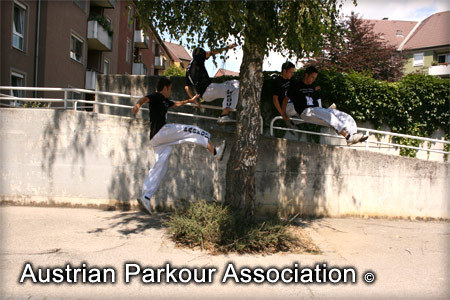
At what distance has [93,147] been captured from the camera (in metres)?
7.19

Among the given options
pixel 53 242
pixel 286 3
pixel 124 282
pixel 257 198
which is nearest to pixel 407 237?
pixel 257 198

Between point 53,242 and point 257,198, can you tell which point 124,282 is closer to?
point 53,242

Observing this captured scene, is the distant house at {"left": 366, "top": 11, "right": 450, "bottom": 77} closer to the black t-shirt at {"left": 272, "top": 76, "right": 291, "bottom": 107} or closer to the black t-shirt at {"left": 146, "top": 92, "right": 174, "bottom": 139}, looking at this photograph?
the black t-shirt at {"left": 272, "top": 76, "right": 291, "bottom": 107}

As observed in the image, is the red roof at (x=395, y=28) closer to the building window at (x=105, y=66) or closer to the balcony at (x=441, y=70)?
the balcony at (x=441, y=70)

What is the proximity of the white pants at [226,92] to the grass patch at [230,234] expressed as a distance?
217 cm

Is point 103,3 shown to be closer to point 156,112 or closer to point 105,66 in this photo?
point 105,66

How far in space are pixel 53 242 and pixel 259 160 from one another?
13.0 ft

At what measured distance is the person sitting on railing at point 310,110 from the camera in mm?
6352

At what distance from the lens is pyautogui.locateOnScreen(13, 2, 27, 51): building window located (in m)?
14.0

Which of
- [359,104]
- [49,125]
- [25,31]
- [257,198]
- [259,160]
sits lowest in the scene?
[257,198]

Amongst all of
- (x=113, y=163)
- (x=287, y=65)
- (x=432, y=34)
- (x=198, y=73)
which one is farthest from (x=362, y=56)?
(x=432, y=34)

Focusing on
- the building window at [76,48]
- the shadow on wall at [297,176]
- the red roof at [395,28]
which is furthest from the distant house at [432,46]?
the shadow on wall at [297,176]

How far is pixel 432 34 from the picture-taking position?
35781 mm
